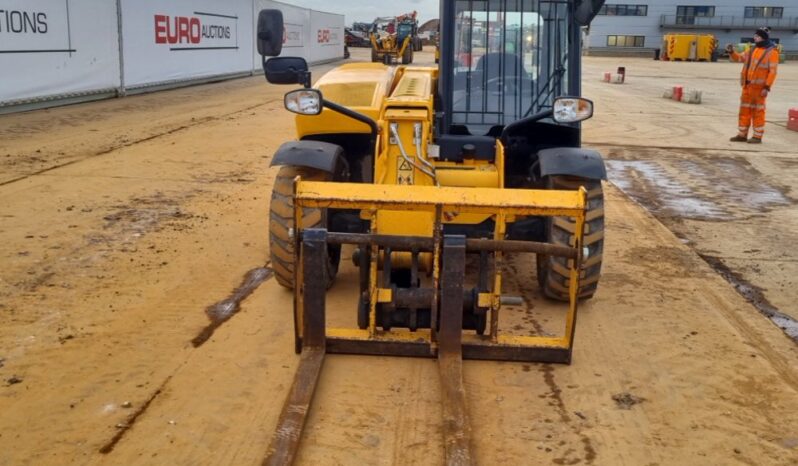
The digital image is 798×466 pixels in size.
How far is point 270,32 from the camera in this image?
4.85 metres

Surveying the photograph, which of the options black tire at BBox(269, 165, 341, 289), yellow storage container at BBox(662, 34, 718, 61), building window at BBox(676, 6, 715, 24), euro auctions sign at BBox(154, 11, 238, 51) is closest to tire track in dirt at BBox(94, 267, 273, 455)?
black tire at BBox(269, 165, 341, 289)

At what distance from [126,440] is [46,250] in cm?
331

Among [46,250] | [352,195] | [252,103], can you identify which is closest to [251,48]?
[252,103]

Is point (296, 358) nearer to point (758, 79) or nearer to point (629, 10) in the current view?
point (758, 79)

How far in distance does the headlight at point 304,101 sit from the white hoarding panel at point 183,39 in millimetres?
14916

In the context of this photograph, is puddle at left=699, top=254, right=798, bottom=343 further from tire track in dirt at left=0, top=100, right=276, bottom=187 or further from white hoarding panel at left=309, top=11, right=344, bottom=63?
white hoarding panel at left=309, top=11, right=344, bottom=63

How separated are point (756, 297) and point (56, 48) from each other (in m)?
14.0

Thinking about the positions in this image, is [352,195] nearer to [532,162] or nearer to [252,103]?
[532,162]

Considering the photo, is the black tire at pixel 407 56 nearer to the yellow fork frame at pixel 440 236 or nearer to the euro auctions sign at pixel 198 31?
the euro auctions sign at pixel 198 31

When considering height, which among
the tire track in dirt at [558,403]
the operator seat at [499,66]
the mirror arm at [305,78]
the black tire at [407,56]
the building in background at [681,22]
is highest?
the building in background at [681,22]

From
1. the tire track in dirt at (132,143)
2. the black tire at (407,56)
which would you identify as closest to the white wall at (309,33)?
the black tire at (407,56)

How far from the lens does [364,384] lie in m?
4.18

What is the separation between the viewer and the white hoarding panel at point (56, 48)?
1424cm

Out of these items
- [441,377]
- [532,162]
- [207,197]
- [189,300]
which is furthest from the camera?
[207,197]
